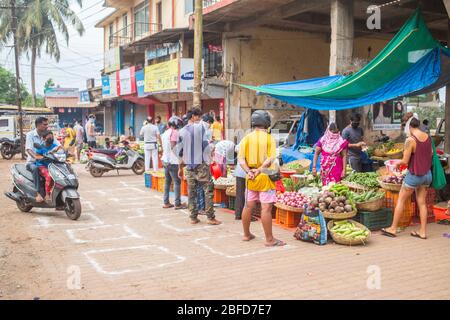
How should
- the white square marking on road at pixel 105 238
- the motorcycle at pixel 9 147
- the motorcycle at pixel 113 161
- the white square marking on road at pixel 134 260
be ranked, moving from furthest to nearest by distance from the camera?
the motorcycle at pixel 9 147 < the motorcycle at pixel 113 161 < the white square marking on road at pixel 105 238 < the white square marking on road at pixel 134 260

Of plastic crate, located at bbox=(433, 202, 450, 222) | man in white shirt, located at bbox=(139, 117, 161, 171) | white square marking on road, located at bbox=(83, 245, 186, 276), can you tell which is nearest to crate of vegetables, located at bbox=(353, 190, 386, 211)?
plastic crate, located at bbox=(433, 202, 450, 222)

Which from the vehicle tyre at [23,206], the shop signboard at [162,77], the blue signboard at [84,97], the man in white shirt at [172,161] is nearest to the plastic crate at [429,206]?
the man in white shirt at [172,161]

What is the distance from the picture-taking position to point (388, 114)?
17.7m

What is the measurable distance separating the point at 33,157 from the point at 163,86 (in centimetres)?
1275

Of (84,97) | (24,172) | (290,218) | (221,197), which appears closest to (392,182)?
(290,218)

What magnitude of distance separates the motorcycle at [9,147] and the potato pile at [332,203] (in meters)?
18.9

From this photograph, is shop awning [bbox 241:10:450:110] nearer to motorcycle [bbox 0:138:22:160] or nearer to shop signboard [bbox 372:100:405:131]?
shop signboard [bbox 372:100:405:131]

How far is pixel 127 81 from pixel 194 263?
2129 centimetres

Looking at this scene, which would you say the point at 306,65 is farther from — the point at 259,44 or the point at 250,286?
the point at 250,286

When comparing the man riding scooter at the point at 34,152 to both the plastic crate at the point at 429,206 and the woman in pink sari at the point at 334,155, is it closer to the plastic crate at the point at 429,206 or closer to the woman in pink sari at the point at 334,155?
the woman in pink sari at the point at 334,155

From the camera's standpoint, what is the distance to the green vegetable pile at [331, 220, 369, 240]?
609 centimetres

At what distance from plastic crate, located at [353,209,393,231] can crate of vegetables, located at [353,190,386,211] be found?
0.26ft

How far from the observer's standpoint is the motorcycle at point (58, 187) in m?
7.73

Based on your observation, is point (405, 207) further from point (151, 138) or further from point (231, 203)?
point (151, 138)
